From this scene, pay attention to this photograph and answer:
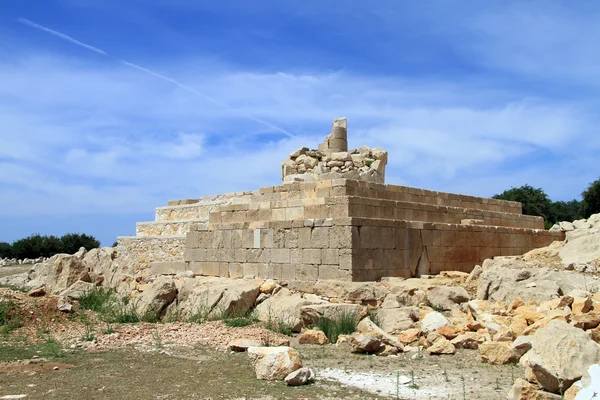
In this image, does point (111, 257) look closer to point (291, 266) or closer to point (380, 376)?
point (291, 266)

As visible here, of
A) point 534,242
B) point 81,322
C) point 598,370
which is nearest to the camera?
point 598,370

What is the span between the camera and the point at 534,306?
8805 mm

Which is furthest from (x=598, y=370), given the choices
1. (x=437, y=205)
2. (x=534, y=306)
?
(x=437, y=205)

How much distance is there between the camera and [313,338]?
8289 millimetres

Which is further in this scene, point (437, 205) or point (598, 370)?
point (437, 205)

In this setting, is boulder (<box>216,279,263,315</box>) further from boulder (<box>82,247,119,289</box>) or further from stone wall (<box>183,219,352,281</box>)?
boulder (<box>82,247,119,289</box>)

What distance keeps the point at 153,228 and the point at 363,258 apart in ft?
30.4

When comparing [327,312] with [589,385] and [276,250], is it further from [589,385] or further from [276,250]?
[589,385]

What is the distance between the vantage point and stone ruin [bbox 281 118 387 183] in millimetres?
18469

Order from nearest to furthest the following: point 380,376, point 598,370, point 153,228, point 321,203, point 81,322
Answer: point 598,370 → point 380,376 → point 81,322 → point 321,203 → point 153,228

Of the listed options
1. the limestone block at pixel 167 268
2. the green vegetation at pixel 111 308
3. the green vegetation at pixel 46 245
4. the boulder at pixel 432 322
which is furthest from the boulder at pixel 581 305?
the green vegetation at pixel 46 245

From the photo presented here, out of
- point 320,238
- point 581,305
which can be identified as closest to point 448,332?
point 581,305

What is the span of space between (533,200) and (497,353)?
117 ft

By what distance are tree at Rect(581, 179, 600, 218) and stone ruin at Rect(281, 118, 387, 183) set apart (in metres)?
20.4
